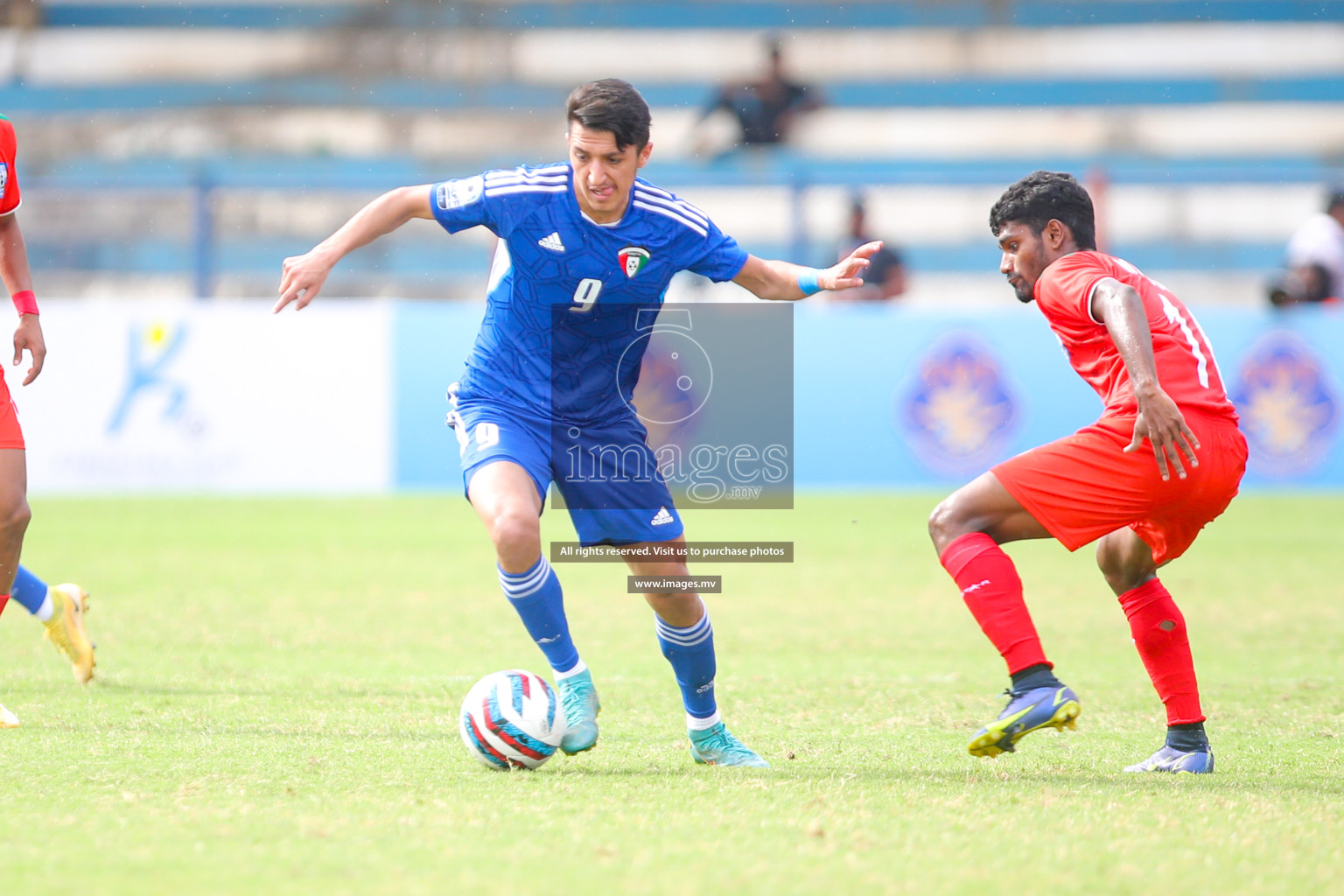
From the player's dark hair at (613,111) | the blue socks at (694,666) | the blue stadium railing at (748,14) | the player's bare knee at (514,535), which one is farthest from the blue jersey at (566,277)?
the blue stadium railing at (748,14)

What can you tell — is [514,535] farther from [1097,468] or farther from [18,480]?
[18,480]

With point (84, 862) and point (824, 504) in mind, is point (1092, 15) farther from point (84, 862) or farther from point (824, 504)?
point (84, 862)

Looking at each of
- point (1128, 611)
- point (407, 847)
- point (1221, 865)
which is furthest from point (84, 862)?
point (1128, 611)

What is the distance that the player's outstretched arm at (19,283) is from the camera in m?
5.18

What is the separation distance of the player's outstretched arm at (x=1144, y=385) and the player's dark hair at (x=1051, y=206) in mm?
458

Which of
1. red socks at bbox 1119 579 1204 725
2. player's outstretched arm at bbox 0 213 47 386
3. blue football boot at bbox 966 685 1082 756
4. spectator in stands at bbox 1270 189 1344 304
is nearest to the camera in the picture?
blue football boot at bbox 966 685 1082 756

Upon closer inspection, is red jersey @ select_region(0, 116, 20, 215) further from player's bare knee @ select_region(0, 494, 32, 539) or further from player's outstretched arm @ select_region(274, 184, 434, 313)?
player's outstretched arm @ select_region(274, 184, 434, 313)

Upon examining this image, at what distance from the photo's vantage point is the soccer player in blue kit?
445cm

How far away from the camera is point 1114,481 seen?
423 centimetres

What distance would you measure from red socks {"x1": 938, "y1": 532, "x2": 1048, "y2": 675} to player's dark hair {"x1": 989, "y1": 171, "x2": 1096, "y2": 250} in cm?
102

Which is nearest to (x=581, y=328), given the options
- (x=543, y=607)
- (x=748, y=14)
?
(x=543, y=607)

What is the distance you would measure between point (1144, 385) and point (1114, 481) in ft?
1.17

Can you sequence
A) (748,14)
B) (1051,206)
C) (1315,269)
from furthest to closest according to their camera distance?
(748,14)
(1315,269)
(1051,206)

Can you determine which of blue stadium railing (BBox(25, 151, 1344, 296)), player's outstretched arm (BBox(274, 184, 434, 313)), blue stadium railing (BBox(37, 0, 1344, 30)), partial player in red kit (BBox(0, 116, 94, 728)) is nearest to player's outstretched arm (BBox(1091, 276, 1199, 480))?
player's outstretched arm (BBox(274, 184, 434, 313))
